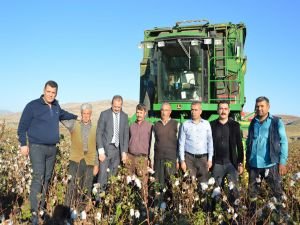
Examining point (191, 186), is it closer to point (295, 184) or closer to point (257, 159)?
point (257, 159)

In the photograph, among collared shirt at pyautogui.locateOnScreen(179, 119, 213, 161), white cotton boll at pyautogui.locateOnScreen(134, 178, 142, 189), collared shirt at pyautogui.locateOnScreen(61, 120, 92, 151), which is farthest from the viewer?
collared shirt at pyautogui.locateOnScreen(61, 120, 92, 151)

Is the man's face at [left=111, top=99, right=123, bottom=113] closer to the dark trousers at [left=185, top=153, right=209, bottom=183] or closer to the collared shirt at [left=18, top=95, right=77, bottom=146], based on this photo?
the collared shirt at [left=18, top=95, right=77, bottom=146]

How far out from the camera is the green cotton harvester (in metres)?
10.9

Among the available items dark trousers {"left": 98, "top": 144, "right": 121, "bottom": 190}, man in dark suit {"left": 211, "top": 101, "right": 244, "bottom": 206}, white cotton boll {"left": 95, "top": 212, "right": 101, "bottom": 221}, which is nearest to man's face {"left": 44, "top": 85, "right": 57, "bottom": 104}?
dark trousers {"left": 98, "top": 144, "right": 121, "bottom": 190}

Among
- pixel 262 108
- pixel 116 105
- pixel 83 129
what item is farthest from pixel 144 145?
pixel 262 108

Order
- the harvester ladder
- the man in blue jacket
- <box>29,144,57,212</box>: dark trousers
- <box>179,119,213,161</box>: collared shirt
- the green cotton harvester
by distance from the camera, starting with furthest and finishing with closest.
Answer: the harvester ladder → the green cotton harvester → <box>179,119,213,161</box>: collared shirt → <box>29,144,57,212</box>: dark trousers → the man in blue jacket

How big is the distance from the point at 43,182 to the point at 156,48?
6991 mm

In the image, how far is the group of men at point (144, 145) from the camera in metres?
5.28

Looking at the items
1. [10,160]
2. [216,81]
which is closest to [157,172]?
[10,160]

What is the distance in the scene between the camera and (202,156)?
5.89 meters

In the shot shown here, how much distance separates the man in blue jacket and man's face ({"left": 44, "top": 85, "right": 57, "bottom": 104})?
3102 mm

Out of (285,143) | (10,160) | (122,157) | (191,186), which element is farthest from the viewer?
(10,160)

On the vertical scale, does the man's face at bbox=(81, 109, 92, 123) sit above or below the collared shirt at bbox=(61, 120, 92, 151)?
above

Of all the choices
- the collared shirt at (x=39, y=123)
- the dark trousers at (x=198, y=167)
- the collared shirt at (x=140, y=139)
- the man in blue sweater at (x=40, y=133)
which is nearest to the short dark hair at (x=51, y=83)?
the man in blue sweater at (x=40, y=133)
